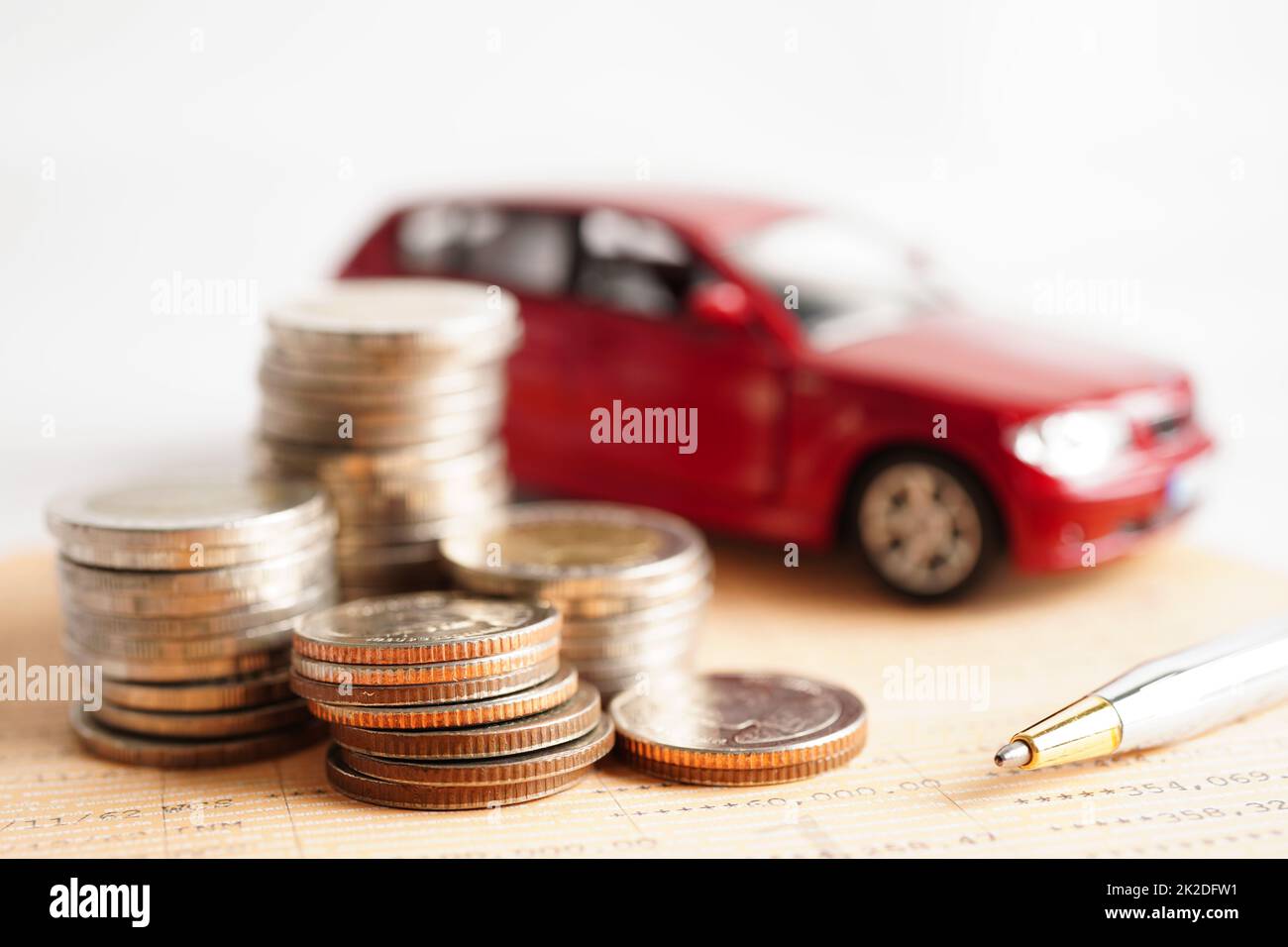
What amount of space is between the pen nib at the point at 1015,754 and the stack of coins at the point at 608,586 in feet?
2.95

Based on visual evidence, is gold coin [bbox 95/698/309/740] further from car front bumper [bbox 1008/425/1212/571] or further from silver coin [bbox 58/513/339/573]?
car front bumper [bbox 1008/425/1212/571]

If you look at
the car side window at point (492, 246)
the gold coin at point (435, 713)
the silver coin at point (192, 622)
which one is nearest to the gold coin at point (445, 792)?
the gold coin at point (435, 713)

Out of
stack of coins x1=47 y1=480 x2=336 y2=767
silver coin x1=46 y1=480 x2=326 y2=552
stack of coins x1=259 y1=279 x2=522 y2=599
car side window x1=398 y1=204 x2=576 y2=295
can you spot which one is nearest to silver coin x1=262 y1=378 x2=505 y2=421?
stack of coins x1=259 y1=279 x2=522 y2=599

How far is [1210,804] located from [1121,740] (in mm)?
202

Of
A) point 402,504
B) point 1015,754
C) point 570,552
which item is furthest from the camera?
point 402,504

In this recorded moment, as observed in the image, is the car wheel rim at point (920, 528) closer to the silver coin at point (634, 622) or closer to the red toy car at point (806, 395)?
the red toy car at point (806, 395)

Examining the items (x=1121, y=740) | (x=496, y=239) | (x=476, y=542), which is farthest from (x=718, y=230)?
(x=1121, y=740)

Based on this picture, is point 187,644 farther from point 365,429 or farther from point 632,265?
point 632,265

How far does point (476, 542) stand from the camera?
4.02 meters

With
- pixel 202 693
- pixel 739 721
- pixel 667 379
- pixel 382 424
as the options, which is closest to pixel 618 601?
pixel 739 721

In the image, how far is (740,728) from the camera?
11.2ft

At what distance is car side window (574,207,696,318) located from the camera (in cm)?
→ 502

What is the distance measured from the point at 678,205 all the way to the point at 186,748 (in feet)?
8.11

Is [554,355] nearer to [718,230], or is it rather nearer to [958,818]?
[718,230]
